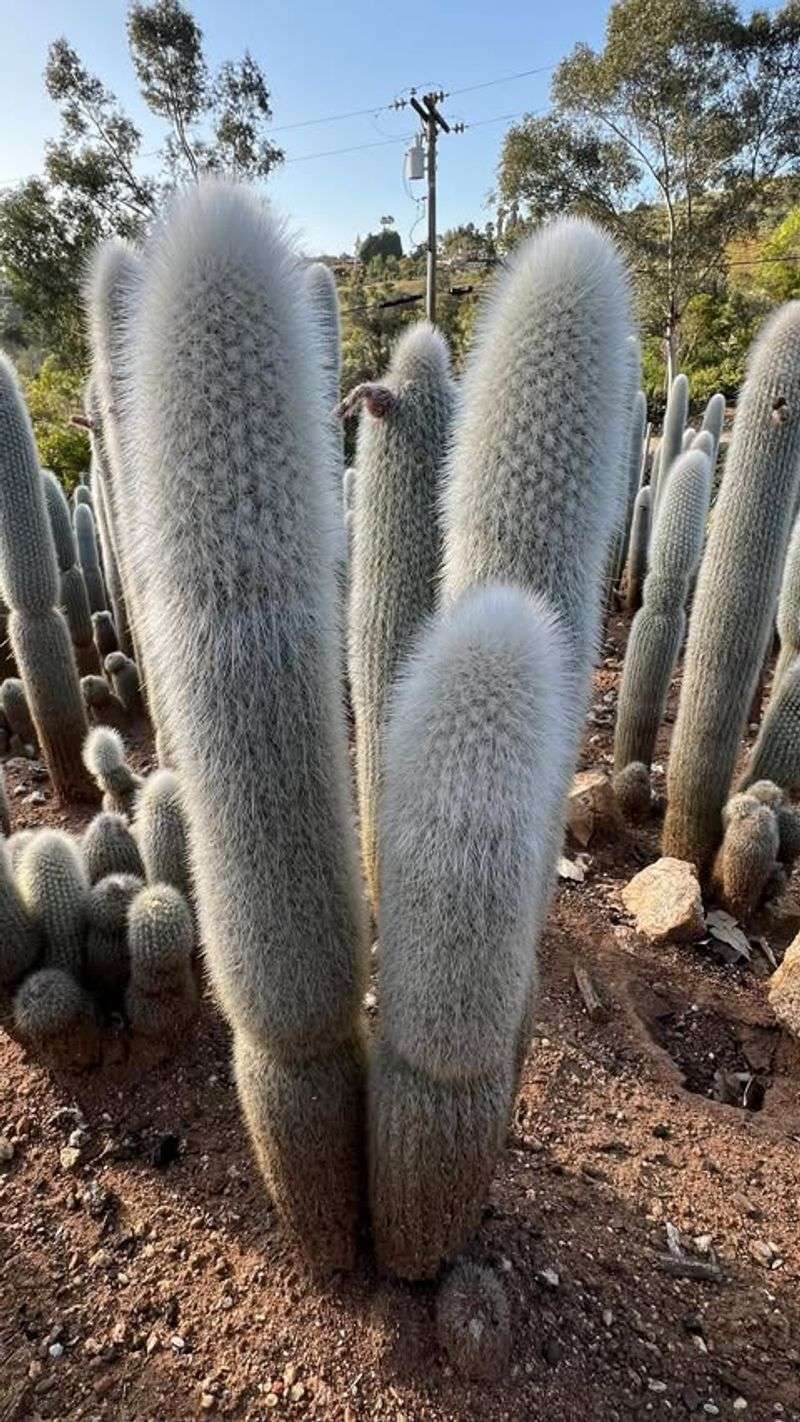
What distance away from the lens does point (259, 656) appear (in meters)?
1.26

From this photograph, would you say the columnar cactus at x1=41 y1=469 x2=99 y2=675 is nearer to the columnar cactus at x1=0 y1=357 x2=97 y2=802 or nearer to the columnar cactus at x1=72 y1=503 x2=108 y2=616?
the columnar cactus at x1=72 y1=503 x2=108 y2=616

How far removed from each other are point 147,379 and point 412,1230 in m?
1.64

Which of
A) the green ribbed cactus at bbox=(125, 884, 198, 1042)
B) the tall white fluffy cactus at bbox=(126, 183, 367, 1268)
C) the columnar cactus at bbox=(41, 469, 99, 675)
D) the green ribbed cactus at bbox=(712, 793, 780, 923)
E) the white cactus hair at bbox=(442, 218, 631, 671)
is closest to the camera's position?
the tall white fluffy cactus at bbox=(126, 183, 367, 1268)

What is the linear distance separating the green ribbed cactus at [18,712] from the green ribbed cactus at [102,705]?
341mm

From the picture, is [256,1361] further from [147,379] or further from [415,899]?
[147,379]

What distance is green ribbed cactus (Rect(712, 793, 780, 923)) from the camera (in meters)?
3.12

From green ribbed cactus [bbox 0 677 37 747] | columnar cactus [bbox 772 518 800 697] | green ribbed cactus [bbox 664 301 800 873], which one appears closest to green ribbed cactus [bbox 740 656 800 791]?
green ribbed cactus [bbox 664 301 800 873]

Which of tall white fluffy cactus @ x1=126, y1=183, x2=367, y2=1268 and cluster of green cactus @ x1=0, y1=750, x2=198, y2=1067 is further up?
tall white fluffy cactus @ x1=126, y1=183, x2=367, y2=1268

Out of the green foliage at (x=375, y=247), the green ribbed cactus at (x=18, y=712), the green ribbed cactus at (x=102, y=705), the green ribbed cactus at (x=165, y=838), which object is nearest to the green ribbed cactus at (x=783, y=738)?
the green ribbed cactus at (x=165, y=838)

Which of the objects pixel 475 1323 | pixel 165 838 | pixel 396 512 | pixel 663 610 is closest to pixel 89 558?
pixel 165 838

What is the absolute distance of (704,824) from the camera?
343cm

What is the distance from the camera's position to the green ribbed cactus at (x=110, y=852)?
2.61 meters

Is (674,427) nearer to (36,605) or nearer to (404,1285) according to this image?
(36,605)

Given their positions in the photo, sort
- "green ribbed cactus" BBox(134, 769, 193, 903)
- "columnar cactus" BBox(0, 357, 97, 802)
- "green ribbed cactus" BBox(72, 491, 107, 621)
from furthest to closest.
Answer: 1. "green ribbed cactus" BBox(72, 491, 107, 621)
2. "columnar cactus" BBox(0, 357, 97, 802)
3. "green ribbed cactus" BBox(134, 769, 193, 903)
